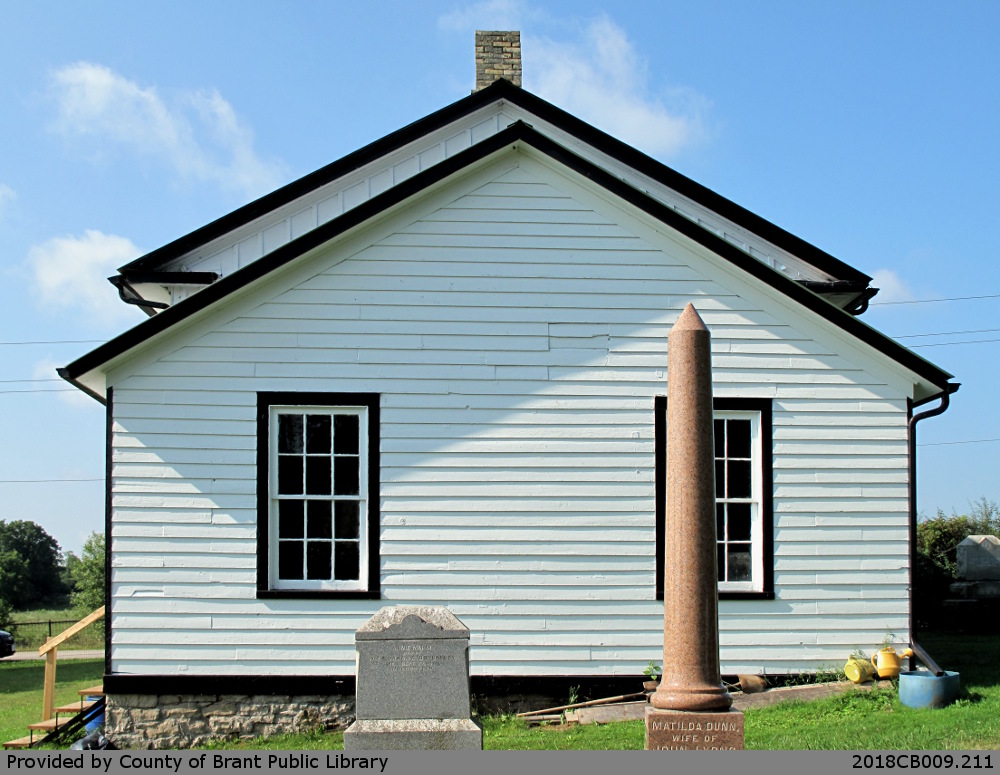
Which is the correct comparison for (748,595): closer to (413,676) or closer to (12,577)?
(413,676)

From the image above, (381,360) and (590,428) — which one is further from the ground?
(381,360)

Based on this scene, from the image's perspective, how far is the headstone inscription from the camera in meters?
8.42

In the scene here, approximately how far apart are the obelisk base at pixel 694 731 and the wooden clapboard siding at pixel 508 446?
160 inches

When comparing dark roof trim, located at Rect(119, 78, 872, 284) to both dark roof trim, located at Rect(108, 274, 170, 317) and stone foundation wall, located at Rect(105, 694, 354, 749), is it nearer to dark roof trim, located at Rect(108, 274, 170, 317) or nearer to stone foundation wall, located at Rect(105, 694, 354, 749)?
dark roof trim, located at Rect(108, 274, 170, 317)

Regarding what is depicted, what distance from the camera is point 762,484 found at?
11.5 metres

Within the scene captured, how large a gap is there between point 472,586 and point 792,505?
355 centimetres

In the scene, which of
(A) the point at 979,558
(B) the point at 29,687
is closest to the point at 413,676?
(A) the point at 979,558

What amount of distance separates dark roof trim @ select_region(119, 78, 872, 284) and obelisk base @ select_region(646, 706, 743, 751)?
339 inches

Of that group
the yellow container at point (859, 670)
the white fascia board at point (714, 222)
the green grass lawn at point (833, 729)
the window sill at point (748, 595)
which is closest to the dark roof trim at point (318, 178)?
the white fascia board at point (714, 222)

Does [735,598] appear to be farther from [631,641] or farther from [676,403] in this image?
[676,403]

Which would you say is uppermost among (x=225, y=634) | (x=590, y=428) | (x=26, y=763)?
(x=590, y=428)

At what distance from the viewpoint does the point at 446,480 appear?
11391mm

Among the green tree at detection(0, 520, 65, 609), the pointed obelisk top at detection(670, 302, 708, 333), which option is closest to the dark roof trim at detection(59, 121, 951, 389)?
the pointed obelisk top at detection(670, 302, 708, 333)

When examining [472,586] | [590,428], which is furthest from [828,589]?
[472,586]
